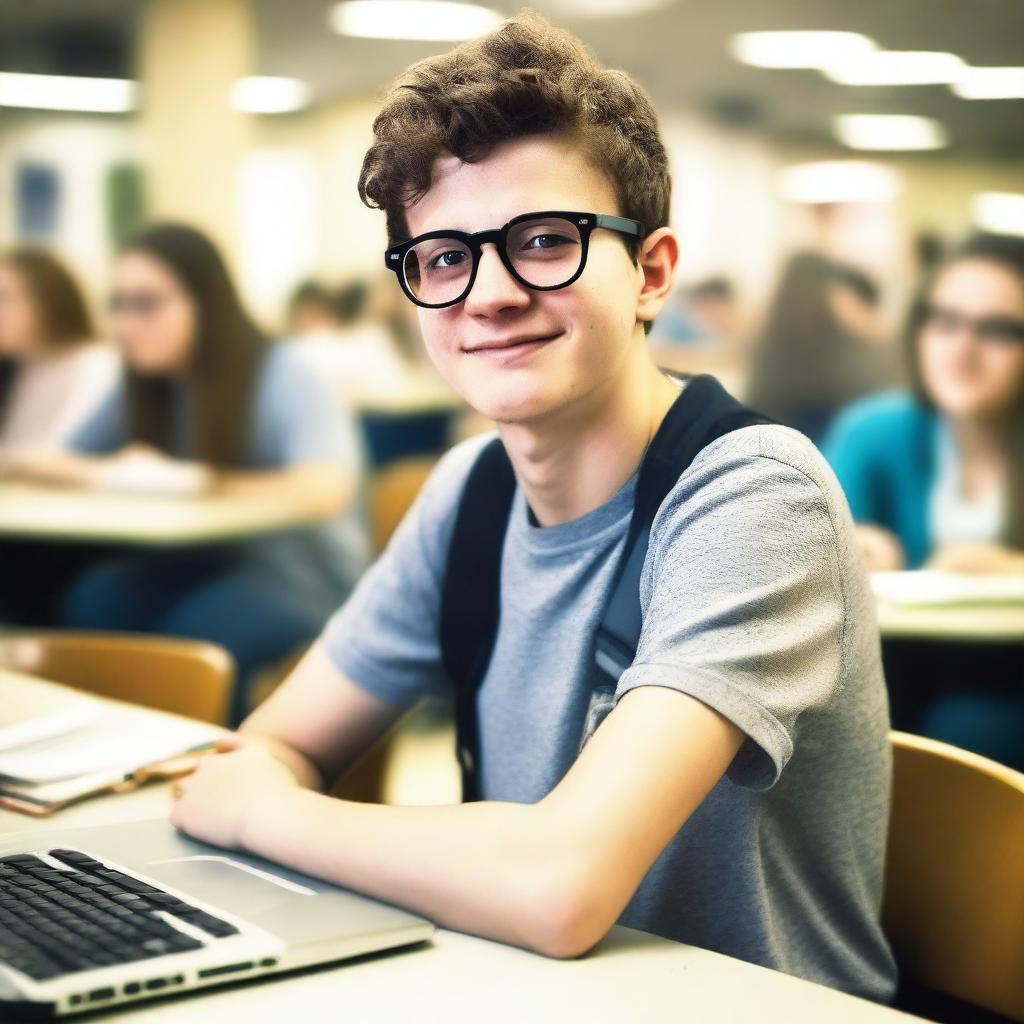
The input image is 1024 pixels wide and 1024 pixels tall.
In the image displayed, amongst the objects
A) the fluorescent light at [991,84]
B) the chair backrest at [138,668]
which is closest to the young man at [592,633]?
the chair backrest at [138,668]

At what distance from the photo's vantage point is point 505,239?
113cm

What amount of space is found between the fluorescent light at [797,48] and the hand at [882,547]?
135 cm

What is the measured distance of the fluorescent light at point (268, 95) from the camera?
4.02 metres

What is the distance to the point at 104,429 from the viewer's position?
12.4ft

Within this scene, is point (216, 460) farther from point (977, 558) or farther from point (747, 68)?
point (977, 558)

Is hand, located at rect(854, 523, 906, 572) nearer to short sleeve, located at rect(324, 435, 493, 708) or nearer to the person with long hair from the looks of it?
the person with long hair

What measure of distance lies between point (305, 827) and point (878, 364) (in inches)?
102

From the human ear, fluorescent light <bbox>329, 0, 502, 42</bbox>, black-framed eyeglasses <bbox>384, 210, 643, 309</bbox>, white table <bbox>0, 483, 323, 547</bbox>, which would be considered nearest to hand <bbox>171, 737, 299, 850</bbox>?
black-framed eyeglasses <bbox>384, 210, 643, 309</bbox>

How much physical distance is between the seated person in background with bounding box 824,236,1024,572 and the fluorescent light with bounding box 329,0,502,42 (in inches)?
70.9

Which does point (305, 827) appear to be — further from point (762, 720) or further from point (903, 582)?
point (903, 582)

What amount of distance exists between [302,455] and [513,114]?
2.35 meters

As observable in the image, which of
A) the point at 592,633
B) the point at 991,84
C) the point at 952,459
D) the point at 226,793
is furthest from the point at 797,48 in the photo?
the point at 226,793

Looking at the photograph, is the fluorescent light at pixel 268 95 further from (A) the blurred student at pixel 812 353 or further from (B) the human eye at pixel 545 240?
(B) the human eye at pixel 545 240

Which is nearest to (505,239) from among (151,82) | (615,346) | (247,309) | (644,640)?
(615,346)
